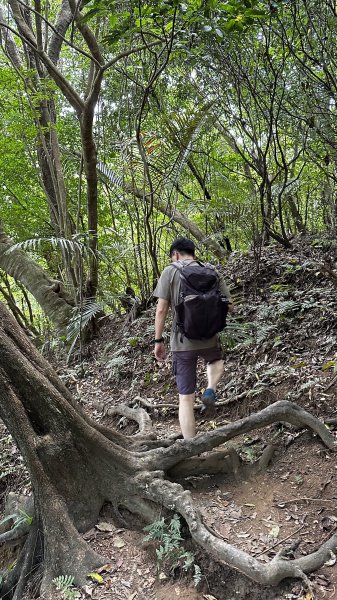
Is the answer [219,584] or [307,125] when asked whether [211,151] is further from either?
[219,584]

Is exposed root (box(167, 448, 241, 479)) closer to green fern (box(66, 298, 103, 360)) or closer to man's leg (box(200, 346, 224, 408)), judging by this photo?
man's leg (box(200, 346, 224, 408))

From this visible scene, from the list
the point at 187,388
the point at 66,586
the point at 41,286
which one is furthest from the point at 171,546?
the point at 41,286

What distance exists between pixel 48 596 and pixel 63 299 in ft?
21.0

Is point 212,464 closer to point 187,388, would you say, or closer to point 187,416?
point 187,416

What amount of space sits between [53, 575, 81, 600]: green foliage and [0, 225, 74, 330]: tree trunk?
5.84 meters

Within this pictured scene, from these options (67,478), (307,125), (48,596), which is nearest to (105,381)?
(67,478)

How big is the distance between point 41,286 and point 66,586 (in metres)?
6.64

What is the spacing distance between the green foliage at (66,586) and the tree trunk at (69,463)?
4cm

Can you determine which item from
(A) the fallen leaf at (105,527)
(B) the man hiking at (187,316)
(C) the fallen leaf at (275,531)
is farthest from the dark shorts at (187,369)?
(C) the fallen leaf at (275,531)

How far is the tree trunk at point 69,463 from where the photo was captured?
3.40 meters

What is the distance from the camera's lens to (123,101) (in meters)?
9.01

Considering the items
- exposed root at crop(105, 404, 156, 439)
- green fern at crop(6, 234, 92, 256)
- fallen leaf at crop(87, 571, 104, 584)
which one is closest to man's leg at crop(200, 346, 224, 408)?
exposed root at crop(105, 404, 156, 439)

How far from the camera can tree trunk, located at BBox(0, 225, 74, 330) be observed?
29.2ft

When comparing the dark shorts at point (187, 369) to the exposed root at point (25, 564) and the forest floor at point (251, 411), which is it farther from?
the exposed root at point (25, 564)
